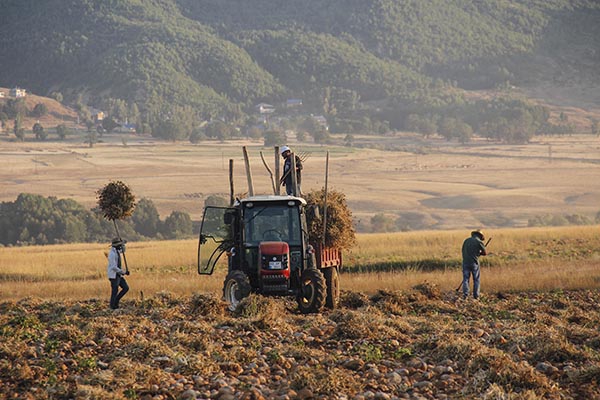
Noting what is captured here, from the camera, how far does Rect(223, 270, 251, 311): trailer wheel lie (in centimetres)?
1906

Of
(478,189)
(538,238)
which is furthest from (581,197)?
(538,238)

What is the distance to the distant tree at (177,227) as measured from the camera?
2837 inches

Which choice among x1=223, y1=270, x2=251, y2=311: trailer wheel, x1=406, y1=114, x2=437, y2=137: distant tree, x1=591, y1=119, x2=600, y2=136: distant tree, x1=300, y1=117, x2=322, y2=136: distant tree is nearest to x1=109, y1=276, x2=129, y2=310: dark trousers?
x1=223, y1=270, x2=251, y2=311: trailer wheel

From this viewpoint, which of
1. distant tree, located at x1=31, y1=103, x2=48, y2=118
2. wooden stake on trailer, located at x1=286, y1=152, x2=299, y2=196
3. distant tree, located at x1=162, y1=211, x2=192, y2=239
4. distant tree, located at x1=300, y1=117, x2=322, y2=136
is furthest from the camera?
distant tree, located at x1=300, y1=117, x2=322, y2=136

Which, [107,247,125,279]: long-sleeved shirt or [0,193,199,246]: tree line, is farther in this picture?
[0,193,199,246]: tree line

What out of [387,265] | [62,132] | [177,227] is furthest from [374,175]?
[387,265]

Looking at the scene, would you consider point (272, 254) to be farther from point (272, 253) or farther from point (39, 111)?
point (39, 111)

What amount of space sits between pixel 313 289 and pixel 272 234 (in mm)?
1263

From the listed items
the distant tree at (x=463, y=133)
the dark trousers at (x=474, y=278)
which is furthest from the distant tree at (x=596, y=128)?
the dark trousers at (x=474, y=278)

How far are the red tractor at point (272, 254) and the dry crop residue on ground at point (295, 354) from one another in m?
0.41

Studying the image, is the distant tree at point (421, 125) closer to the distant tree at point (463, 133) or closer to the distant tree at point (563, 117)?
the distant tree at point (463, 133)

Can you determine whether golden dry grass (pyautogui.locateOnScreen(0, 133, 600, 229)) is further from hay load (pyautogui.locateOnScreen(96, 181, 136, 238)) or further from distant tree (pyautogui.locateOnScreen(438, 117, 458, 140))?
hay load (pyautogui.locateOnScreen(96, 181, 136, 238))

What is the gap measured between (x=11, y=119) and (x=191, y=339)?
16819 centimetres

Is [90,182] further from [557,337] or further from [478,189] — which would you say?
[557,337]
